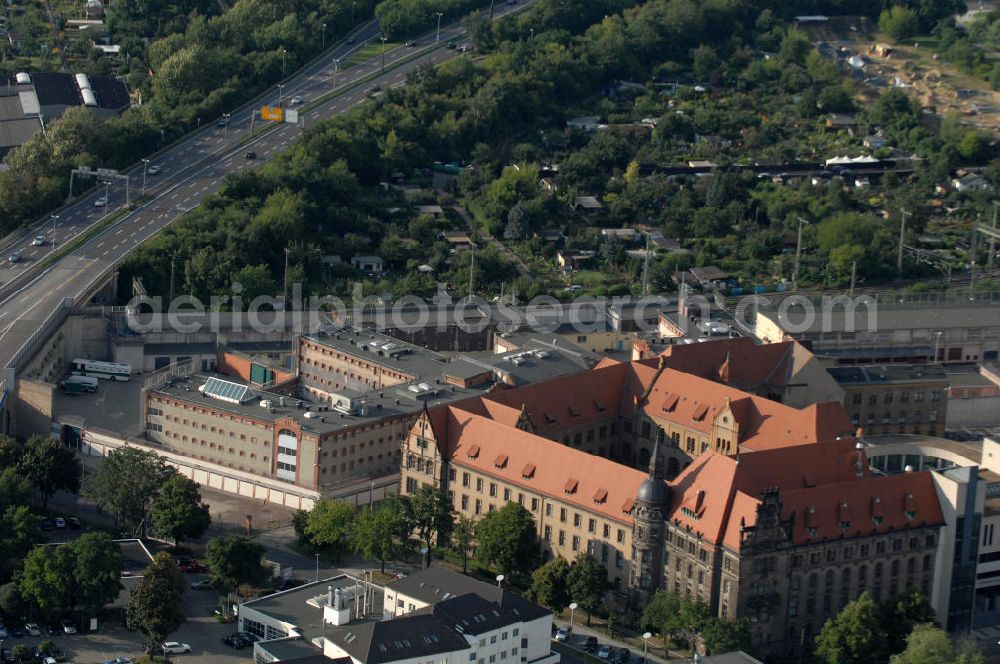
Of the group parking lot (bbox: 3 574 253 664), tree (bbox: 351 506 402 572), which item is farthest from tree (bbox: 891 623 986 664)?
parking lot (bbox: 3 574 253 664)

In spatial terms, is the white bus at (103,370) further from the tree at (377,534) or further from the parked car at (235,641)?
the parked car at (235,641)

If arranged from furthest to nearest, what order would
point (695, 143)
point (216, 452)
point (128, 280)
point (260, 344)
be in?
point (695, 143) < point (128, 280) < point (260, 344) < point (216, 452)

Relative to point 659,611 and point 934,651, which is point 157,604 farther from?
point 934,651

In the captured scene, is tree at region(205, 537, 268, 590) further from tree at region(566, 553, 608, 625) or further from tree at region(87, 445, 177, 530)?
tree at region(566, 553, 608, 625)

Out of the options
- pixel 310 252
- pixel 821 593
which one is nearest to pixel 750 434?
pixel 821 593

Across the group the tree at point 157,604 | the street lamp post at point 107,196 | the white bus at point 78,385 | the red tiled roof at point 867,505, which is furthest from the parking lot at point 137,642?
the street lamp post at point 107,196

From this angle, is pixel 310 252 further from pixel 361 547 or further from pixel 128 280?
pixel 361 547
